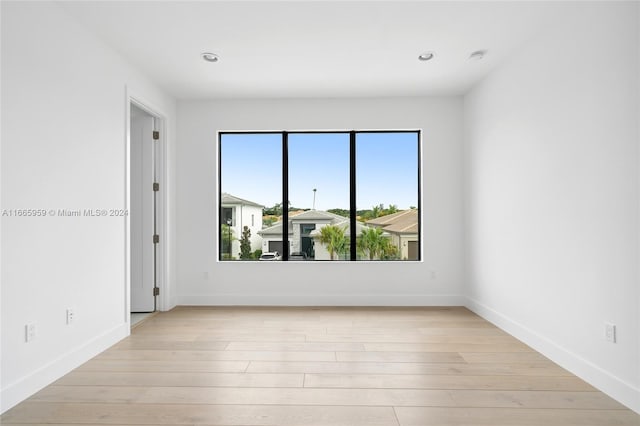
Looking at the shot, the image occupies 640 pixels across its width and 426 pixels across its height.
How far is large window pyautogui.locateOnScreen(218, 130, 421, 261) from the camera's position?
4.66 m

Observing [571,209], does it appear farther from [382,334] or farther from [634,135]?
[382,334]

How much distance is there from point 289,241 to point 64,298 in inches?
99.9

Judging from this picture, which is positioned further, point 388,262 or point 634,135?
point 388,262

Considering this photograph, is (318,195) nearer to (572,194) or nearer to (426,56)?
(426,56)

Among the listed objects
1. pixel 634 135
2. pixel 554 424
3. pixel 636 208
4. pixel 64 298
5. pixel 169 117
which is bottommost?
pixel 554 424

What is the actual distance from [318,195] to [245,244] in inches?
43.4

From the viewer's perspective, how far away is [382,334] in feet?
11.1

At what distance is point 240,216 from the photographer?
4727 millimetres

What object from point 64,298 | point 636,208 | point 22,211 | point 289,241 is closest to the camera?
point 636,208

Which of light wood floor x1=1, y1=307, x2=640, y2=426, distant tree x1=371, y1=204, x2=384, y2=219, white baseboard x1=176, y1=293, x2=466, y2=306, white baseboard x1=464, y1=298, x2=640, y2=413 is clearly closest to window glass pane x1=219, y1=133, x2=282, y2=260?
white baseboard x1=176, y1=293, x2=466, y2=306

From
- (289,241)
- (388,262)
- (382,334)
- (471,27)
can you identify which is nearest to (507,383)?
(382,334)

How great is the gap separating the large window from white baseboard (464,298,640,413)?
4.96 ft

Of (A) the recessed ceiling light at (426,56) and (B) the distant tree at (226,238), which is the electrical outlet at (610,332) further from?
(B) the distant tree at (226,238)

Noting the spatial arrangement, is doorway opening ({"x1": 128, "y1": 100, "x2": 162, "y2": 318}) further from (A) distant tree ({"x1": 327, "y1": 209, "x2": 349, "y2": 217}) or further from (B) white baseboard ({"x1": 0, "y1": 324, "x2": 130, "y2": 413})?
(A) distant tree ({"x1": 327, "y1": 209, "x2": 349, "y2": 217})
